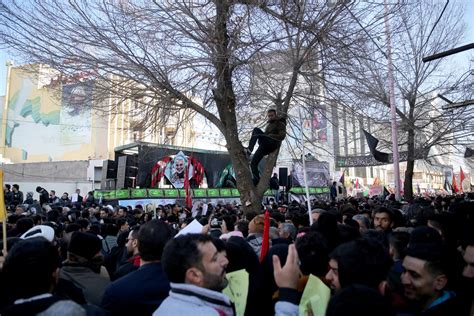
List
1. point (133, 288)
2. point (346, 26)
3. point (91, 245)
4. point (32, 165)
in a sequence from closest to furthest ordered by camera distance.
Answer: point (133, 288), point (91, 245), point (346, 26), point (32, 165)

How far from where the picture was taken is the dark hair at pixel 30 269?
2.22 metres

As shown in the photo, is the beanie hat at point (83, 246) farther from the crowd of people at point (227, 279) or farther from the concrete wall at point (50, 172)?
the concrete wall at point (50, 172)

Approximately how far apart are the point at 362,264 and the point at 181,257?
39.3 inches

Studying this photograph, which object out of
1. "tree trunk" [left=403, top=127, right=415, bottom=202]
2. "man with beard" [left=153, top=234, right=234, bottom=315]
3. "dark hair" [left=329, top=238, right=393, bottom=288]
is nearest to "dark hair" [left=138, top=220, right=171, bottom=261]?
"man with beard" [left=153, top=234, right=234, bottom=315]

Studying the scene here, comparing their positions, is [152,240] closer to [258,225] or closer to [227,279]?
[227,279]

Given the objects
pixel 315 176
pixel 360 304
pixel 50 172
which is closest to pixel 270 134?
pixel 360 304

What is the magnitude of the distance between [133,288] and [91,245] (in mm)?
1065

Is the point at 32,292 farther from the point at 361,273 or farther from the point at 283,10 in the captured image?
the point at 283,10

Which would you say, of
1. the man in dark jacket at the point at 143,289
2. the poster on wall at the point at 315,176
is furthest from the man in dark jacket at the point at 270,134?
the poster on wall at the point at 315,176

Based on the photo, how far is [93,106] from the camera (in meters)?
7.48

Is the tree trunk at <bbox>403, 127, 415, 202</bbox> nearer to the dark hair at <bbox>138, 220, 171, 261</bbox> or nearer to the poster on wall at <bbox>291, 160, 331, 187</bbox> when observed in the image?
the poster on wall at <bbox>291, 160, 331, 187</bbox>

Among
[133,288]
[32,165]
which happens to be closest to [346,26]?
[133,288]

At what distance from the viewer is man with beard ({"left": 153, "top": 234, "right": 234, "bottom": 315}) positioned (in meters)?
2.13

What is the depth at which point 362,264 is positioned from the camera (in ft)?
7.34
